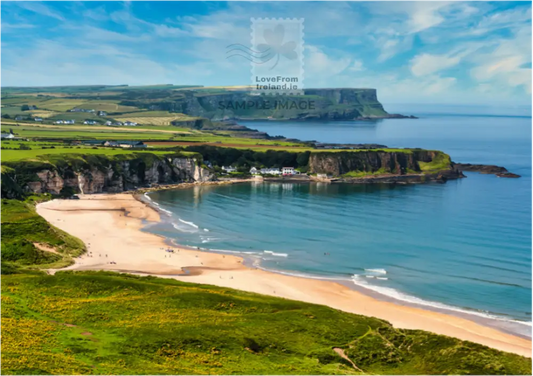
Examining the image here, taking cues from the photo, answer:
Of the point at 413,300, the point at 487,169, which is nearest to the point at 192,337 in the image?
the point at 413,300

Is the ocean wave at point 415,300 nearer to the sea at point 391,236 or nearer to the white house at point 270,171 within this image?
the sea at point 391,236

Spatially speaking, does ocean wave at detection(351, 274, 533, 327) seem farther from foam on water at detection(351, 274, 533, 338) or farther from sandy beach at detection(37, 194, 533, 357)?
sandy beach at detection(37, 194, 533, 357)

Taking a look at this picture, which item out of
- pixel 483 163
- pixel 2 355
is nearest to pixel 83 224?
pixel 2 355

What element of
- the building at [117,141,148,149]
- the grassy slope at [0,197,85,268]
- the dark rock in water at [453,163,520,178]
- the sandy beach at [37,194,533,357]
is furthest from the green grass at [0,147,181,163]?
the dark rock in water at [453,163,520,178]

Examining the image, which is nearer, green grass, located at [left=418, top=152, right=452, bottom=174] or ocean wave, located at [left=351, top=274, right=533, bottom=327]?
ocean wave, located at [left=351, top=274, right=533, bottom=327]

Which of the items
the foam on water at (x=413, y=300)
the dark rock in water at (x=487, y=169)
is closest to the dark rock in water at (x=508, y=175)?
the dark rock in water at (x=487, y=169)

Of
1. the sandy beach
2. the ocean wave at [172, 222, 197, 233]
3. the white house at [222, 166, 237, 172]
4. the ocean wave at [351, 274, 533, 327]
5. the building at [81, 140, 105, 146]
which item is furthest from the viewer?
the building at [81, 140, 105, 146]

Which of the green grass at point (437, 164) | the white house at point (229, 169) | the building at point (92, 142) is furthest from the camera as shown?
the green grass at point (437, 164)
